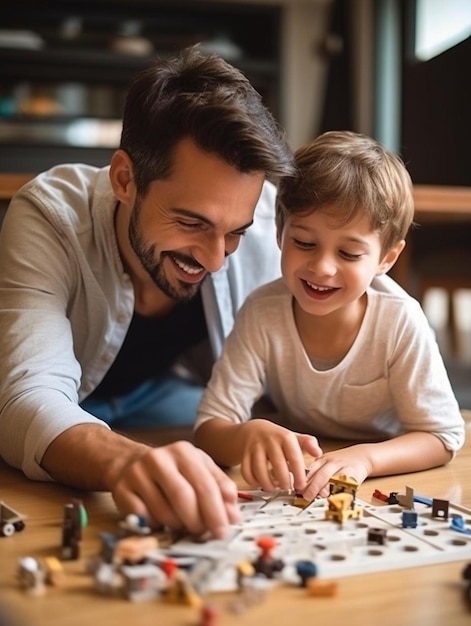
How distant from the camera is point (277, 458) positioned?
2.91ft

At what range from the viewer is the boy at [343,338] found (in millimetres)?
1096

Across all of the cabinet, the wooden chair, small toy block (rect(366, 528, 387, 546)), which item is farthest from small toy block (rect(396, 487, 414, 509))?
the cabinet

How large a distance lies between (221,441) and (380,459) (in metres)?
0.21

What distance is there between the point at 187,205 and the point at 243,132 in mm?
123

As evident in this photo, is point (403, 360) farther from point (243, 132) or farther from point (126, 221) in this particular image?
point (126, 221)

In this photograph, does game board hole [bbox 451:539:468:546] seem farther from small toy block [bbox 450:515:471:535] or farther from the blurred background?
the blurred background

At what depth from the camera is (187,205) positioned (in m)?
1.08

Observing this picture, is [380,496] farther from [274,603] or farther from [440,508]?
[274,603]

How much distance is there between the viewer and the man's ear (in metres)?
1.20

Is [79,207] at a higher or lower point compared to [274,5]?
lower

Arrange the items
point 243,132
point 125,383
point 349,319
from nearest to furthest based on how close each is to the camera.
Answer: point 243,132 < point 349,319 < point 125,383

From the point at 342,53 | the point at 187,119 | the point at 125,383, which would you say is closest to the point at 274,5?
the point at 342,53

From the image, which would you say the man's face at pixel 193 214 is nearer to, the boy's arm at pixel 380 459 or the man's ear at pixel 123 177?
the man's ear at pixel 123 177

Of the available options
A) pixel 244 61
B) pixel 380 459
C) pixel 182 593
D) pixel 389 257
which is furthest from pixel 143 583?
pixel 244 61
